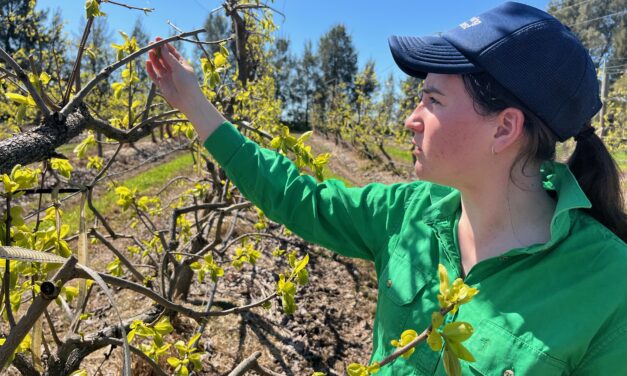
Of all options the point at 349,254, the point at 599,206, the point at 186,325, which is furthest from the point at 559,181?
the point at 186,325

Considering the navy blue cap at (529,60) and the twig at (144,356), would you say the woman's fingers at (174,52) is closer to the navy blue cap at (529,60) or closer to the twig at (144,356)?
the navy blue cap at (529,60)

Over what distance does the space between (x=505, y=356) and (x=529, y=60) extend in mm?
831

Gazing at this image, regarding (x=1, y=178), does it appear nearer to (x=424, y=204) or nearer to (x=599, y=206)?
(x=424, y=204)

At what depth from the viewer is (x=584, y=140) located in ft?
4.62

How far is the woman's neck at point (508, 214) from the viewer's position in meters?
1.30

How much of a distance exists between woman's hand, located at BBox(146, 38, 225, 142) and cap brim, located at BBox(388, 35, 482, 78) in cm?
70

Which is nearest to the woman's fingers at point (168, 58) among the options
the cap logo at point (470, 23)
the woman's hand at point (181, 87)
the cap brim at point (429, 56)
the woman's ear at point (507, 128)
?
the woman's hand at point (181, 87)

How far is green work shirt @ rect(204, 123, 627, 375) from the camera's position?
1.08m

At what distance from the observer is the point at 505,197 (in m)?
1.33

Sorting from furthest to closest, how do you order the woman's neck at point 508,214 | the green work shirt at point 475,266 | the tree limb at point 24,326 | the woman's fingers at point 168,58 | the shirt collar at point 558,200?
the woman's fingers at point 168,58
the woman's neck at point 508,214
the shirt collar at point 558,200
the green work shirt at point 475,266
the tree limb at point 24,326

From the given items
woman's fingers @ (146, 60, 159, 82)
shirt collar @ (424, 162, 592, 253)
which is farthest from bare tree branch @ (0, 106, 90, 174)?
shirt collar @ (424, 162, 592, 253)

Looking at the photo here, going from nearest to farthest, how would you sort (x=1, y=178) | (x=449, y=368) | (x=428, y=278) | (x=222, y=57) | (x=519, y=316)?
(x=449, y=368) < (x=1, y=178) < (x=519, y=316) < (x=428, y=278) < (x=222, y=57)

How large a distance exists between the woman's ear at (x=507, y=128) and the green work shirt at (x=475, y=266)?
24 centimetres

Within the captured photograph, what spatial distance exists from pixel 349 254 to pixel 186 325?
2.33m
